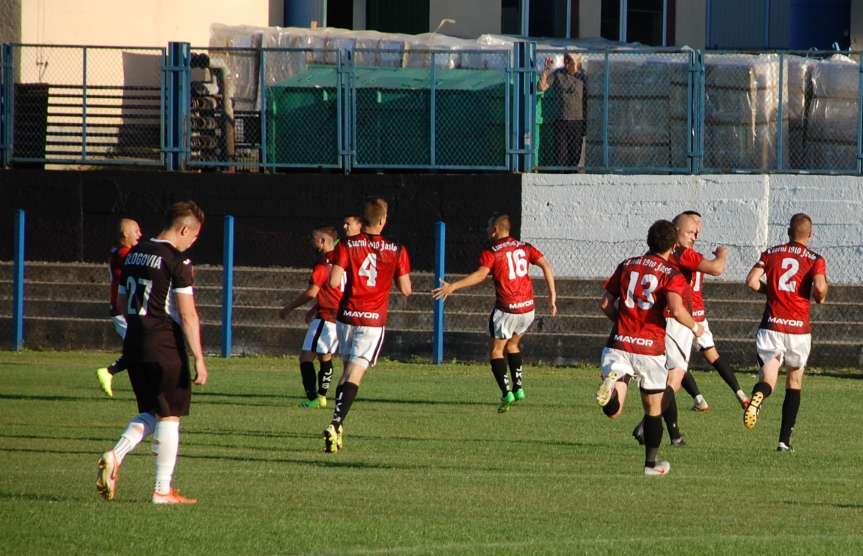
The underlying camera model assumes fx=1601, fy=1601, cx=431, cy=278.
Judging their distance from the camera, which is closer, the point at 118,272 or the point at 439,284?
the point at 118,272

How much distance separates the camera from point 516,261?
16781 millimetres

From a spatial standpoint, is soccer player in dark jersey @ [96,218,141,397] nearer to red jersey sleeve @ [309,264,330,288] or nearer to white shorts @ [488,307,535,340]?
red jersey sleeve @ [309,264,330,288]

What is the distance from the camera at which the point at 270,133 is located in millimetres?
25656

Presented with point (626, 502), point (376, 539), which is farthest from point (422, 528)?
point (626, 502)

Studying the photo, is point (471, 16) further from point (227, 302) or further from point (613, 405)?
point (613, 405)

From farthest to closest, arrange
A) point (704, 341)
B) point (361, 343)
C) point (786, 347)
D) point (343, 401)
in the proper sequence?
point (704, 341), point (786, 347), point (361, 343), point (343, 401)

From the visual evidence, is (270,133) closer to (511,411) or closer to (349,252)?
(511,411)

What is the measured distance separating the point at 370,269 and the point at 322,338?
11.2 feet

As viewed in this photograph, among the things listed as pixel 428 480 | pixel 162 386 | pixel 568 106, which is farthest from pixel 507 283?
pixel 568 106

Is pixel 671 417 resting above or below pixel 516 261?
below

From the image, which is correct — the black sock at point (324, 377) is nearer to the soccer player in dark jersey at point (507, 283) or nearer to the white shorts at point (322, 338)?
the white shorts at point (322, 338)

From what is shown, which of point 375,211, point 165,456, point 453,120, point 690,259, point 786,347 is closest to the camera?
point 165,456

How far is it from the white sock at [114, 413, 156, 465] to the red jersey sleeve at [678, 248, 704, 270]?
5853mm

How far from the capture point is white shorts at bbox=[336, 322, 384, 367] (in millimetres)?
12914
